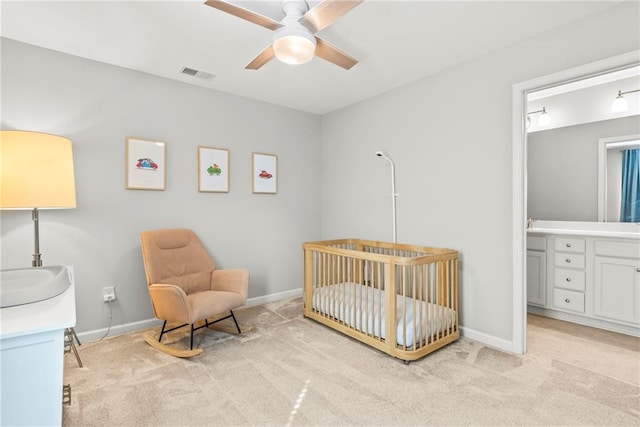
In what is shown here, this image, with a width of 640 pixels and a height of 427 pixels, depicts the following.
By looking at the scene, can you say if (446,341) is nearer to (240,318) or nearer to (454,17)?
(240,318)

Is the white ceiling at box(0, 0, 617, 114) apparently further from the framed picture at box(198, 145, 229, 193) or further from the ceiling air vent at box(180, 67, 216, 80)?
the framed picture at box(198, 145, 229, 193)

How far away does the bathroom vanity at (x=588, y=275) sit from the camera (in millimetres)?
2754

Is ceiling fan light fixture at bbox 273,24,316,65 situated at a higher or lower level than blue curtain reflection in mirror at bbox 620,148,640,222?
higher

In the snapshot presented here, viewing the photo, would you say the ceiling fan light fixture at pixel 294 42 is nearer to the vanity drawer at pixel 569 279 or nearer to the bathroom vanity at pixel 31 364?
the bathroom vanity at pixel 31 364

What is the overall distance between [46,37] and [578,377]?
172 inches

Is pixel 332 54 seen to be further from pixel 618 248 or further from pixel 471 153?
pixel 618 248

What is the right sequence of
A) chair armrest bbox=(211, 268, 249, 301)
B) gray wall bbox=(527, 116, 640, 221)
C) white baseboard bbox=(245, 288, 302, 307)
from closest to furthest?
chair armrest bbox=(211, 268, 249, 301), gray wall bbox=(527, 116, 640, 221), white baseboard bbox=(245, 288, 302, 307)

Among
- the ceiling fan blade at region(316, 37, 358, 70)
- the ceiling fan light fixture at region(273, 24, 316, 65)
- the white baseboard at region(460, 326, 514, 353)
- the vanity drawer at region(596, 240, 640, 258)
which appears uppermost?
the ceiling fan blade at region(316, 37, 358, 70)

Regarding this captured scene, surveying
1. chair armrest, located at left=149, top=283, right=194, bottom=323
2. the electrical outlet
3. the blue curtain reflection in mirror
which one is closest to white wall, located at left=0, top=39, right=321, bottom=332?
the electrical outlet

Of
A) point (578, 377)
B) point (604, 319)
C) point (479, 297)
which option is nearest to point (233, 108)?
point (479, 297)

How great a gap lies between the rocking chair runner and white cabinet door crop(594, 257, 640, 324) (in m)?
3.18

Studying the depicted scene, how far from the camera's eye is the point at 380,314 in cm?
247

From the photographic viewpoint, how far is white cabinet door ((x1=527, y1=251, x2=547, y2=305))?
3268 millimetres

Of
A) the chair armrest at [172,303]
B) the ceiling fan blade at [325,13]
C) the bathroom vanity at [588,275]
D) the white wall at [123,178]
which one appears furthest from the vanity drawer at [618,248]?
the chair armrest at [172,303]
